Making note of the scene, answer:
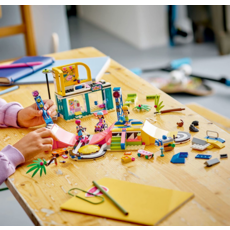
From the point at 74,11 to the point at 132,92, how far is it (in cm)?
403

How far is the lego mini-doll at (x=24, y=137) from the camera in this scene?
2.68 ft

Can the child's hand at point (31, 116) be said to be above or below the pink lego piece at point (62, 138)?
above

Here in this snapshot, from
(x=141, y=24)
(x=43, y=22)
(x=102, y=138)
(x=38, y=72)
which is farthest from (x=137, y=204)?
(x=141, y=24)

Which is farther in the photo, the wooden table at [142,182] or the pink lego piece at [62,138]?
the pink lego piece at [62,138]

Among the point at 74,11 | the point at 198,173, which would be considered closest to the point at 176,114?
the point at 198,173

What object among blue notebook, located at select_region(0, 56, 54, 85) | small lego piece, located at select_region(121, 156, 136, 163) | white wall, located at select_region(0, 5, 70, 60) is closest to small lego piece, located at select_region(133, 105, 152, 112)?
small lego piece, located at select_region(121, 156, 136, 163)

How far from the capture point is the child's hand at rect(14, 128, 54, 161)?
2.78 ft

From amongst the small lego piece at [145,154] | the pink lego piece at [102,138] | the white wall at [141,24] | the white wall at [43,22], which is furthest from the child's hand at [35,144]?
the white wall at [141,24]

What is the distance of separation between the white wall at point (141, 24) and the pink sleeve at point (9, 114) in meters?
2.61

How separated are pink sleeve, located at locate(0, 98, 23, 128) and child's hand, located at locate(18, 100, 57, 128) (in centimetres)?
2

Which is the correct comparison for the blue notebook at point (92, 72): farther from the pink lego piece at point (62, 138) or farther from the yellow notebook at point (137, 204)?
the yellow notebook at point (137, 204)

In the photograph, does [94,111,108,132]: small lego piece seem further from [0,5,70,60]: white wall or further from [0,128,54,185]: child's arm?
[0,5,70,60]: white wall

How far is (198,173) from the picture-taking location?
0.75 meters

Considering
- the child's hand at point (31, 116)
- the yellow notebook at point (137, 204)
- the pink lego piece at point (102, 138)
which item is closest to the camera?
the yellow notebook at point (137, 204)
